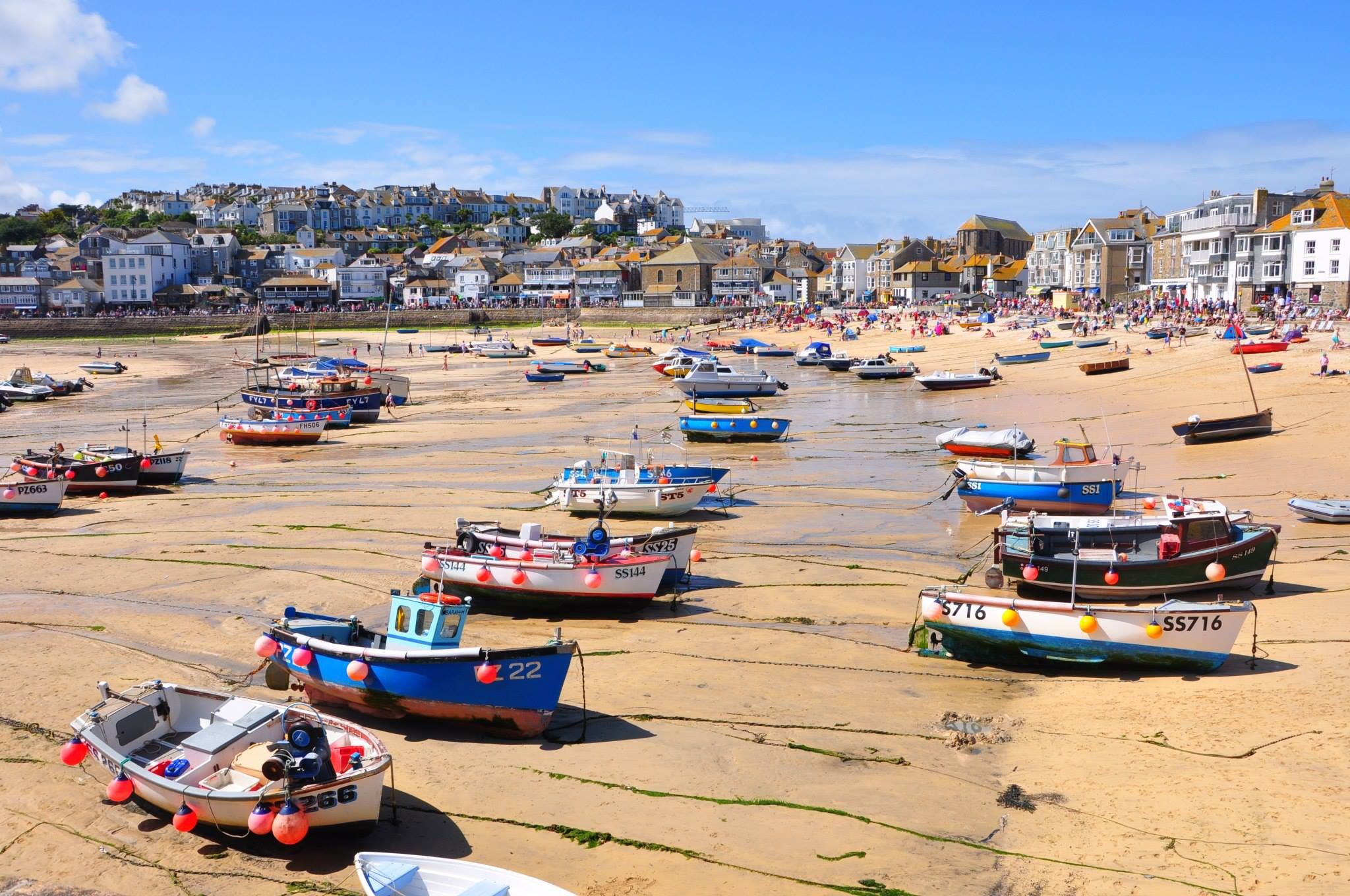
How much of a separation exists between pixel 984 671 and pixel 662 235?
166769 mm

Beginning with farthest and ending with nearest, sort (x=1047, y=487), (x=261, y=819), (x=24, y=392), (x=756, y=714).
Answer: (x=24, y=392)
(x=1047, y=487)
(x=756, y=714)
(x=261, y=819)

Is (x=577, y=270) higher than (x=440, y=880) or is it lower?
higher

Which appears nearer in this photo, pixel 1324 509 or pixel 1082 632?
pixel 1082 632

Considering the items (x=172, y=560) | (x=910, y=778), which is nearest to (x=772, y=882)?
(x=910, y=778)

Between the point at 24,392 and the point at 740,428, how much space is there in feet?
123

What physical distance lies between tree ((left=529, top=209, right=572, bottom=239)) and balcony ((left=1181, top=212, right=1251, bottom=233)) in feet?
399

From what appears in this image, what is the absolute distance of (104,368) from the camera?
68.1 meters

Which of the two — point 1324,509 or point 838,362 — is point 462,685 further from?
point 838,362

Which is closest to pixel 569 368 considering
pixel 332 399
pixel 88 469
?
pixel 332 399

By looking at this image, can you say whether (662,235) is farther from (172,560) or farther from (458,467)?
(172,560)

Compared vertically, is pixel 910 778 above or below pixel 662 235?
below

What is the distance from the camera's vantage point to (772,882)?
30.1 feet

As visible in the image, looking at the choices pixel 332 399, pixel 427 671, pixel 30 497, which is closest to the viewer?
pixel 427 671

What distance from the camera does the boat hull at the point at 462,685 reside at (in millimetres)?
12000
